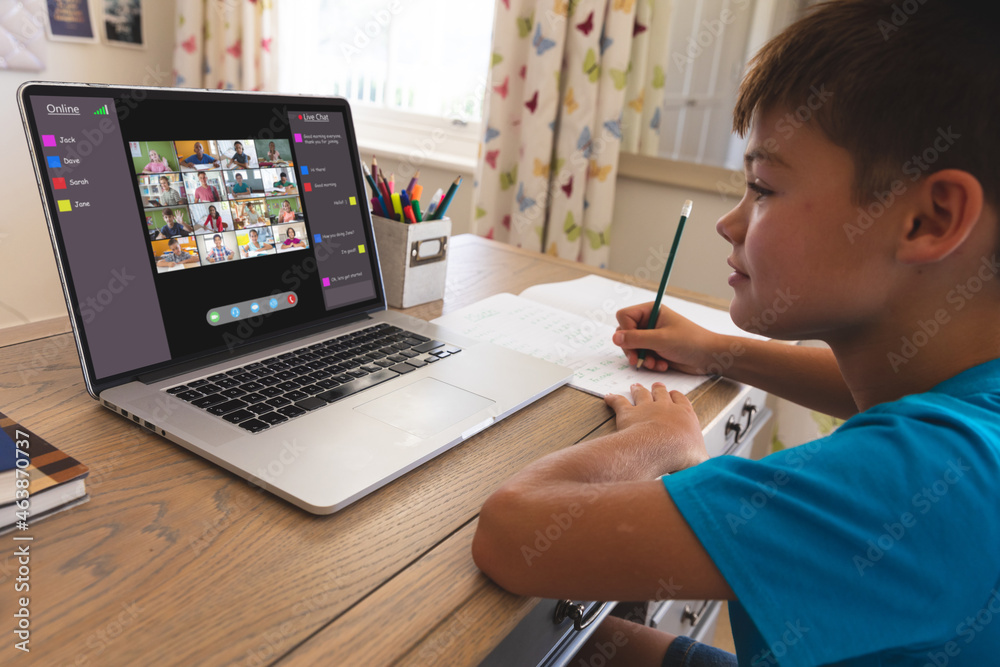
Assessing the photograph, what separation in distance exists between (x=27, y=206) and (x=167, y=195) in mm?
2027

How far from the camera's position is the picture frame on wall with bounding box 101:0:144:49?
7.82 ft

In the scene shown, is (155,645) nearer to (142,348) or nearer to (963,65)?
(142,348)

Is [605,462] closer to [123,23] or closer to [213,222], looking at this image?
[213,222]

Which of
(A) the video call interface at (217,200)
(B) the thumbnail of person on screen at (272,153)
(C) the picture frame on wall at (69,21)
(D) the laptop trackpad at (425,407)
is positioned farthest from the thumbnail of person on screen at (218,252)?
(C) the picture frame on wall at (69,21)

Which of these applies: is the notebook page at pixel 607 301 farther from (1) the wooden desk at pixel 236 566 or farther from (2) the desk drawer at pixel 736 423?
(1) the wooden desk at pixel 236 566

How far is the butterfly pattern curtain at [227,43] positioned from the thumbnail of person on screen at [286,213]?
6.80 feet

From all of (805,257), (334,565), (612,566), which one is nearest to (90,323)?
(334,565)

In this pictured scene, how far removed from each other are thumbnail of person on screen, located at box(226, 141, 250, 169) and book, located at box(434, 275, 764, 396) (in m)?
0.33

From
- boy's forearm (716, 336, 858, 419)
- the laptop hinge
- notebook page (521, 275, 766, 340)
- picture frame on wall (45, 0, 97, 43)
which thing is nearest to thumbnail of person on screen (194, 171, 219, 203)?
the laptop hinge

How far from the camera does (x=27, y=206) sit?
2258 mm

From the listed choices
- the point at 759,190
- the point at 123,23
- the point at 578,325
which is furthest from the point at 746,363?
the point at 123,23

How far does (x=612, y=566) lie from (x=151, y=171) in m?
0.56

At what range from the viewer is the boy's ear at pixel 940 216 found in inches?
19.1

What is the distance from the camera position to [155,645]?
1.27 ft
